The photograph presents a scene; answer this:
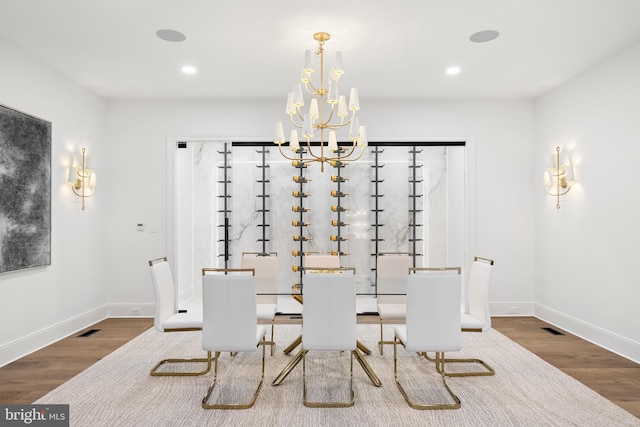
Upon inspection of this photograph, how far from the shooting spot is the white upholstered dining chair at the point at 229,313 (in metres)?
2.70

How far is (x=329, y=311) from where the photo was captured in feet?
8.91

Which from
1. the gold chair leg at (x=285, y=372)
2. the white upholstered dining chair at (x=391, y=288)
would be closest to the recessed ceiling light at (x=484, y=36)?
the white upholstered dining chair at (x=391, y=288)

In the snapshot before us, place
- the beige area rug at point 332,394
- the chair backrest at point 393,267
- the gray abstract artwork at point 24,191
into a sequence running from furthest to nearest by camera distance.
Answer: the chair backrest at point 393,267
the gray abstract artwork at point 24,191
the beige area rug at point 332,394

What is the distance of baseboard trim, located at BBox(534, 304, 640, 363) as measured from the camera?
3.65m

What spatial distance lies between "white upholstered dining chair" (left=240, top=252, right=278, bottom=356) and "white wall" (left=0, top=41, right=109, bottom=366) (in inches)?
75.6

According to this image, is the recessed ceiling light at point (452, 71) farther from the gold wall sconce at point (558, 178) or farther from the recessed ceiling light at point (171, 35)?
the recessed ceiling light at point (171, 35)

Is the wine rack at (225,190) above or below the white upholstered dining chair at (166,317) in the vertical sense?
above

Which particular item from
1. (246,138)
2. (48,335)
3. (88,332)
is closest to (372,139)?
(246,138)

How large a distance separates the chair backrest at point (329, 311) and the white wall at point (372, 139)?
10.0 ft

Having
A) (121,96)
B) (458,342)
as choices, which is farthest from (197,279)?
(458,342)

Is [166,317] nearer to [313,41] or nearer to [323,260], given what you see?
[323,260]

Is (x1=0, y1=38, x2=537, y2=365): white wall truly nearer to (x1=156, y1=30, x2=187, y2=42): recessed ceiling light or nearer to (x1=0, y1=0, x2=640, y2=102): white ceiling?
(x1=0, y1=0, x2=640, y2=102): white ceiling

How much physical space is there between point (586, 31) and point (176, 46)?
3.44 m

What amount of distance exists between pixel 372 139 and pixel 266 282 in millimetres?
2533
